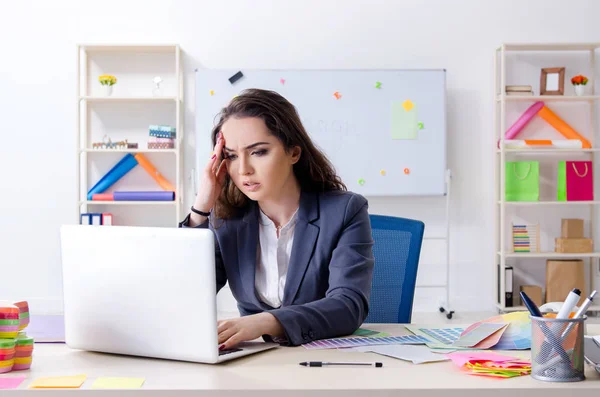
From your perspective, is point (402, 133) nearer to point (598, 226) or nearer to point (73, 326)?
point (598, 226)

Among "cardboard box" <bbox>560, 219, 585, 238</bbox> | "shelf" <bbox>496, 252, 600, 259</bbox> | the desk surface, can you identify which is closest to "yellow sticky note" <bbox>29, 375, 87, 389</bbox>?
the desk surface

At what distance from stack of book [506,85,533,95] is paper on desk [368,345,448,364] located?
3.57 meters

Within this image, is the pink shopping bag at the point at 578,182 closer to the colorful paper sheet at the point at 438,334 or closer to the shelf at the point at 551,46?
the shelf at the point at 551,46

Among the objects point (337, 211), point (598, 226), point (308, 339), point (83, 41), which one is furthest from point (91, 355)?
point (598, 226)

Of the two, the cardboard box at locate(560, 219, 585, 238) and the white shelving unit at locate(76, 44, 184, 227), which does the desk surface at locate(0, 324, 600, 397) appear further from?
the cardboard box at locate(560, 219, 585, 238)

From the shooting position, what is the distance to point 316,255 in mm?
1764

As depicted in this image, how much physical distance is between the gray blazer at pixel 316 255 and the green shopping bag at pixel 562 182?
10.3ft

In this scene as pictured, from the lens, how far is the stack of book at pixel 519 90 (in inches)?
182

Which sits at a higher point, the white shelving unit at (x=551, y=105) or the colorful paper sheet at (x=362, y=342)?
the white shelving unit at (x=551, y=105)

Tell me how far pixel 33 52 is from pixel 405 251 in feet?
11.6

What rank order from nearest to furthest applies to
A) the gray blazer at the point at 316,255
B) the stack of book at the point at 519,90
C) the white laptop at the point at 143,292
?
the white laptop at the point at 143,292 → the gray blazer at the point at 316,255 → the stack of book at the point at 519,90

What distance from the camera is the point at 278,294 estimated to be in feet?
5.92

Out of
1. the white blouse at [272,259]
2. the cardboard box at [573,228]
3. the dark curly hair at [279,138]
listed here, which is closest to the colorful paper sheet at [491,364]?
the white blouse at [272,259]

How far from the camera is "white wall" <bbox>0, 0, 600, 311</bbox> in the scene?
4.76m
